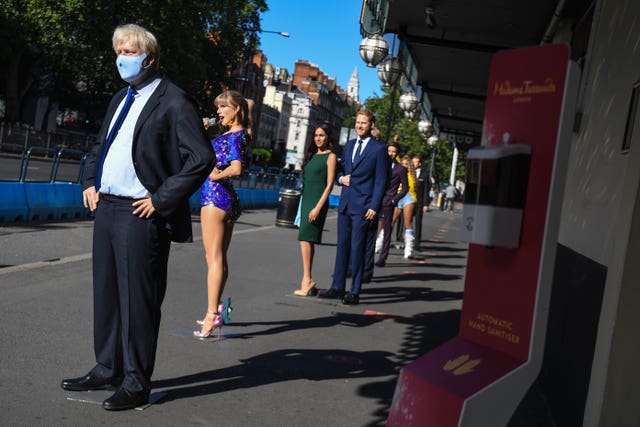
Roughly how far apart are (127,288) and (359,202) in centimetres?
550

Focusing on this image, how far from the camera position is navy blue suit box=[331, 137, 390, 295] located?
997cm

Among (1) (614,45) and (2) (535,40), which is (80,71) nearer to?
(2) (535,40)

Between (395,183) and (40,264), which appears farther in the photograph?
(395,183)

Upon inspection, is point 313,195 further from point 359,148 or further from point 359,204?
point 359,148

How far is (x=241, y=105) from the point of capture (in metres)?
7.13

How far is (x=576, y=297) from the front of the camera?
5328 millimetres

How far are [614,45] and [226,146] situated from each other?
10.1ft

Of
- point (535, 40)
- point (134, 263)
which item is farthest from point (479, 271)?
point (535, 40)

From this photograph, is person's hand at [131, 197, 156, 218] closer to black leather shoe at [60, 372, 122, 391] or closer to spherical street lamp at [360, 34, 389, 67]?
black leather shoe at [60, 372, 122, 391]

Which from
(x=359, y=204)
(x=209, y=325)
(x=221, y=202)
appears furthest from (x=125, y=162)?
(x=359, y=204)

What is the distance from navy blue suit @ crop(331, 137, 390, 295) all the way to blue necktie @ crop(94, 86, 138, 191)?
523 cm

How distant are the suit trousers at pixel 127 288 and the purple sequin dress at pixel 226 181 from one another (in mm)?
2045

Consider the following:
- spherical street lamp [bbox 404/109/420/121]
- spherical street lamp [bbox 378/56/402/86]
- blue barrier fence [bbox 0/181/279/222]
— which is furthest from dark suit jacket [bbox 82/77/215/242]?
spherical street lamp [bbox 404/109/420/121]

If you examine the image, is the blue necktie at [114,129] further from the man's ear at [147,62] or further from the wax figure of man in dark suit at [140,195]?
the man's ear at [147,62]
